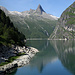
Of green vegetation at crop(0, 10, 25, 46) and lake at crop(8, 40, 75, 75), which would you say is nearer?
lake at crop(8, 40, 75, 75)

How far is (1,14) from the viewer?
143m

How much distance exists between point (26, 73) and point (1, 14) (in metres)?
109

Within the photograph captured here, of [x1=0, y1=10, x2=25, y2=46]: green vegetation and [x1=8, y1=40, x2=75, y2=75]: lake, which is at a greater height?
[x1=0, y1=10, x2=25, y2=46]: green vegetation

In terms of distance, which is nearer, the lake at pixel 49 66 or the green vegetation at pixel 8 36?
the lake at pixel 49 66

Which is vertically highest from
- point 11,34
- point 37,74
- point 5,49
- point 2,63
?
point 11,34

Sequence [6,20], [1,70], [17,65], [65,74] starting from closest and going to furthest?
1. [1,70]
2. [65,74]
3. [17,65]
4. [6,20]

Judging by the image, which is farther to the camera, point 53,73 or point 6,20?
point 6,20

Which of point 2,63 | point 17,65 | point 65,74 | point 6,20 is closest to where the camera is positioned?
point 65,74

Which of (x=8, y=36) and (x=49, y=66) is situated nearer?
(x=49, y=66)

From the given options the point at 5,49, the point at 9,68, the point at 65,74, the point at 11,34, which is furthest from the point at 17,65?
the point at 11,34

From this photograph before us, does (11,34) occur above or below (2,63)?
above

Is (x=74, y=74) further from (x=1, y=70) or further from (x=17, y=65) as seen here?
(x=1, y=70)

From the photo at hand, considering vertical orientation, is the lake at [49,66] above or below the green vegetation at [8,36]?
below

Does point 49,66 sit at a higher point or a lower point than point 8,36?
lower
